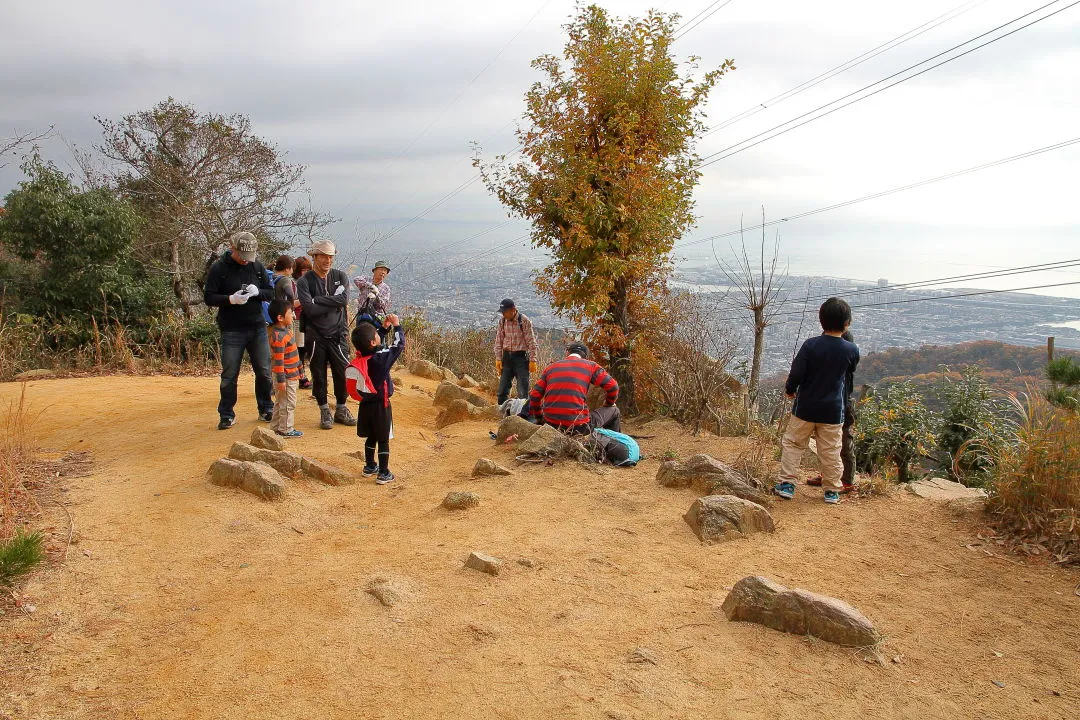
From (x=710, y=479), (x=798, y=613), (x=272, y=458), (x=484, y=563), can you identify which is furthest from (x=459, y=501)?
(x=798, y=613)

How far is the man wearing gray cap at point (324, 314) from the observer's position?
23.3ft

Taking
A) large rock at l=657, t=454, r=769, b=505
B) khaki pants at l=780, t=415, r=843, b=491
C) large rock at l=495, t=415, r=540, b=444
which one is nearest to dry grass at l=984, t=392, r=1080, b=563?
khaki pants at l=780, t=415, r=843, b=491

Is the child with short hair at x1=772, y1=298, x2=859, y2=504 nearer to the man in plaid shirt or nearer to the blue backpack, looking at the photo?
the blue backpack

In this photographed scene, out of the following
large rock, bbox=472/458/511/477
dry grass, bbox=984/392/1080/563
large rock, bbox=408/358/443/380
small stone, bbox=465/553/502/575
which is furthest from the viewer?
large rock, bbox=408/358/443/380

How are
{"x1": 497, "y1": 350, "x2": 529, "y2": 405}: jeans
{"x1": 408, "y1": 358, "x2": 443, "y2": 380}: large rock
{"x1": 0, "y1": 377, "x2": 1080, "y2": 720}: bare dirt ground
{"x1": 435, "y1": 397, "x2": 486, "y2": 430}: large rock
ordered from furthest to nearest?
{"x1": 408, "y1": 358, "x2": 443, "y2": 380}: large rock, {"x1": 497, "y1": 350, "x2": 529, "y2": 405}: jeans, {"x1": 435, "y1": 397, "x2": 486, "y2": 430}: large rock, {"x1": 0, "y1": 377, "x2": 1080, "y2": 720}: bare dirt ground

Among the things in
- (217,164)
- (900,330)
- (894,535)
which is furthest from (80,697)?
(900,330)

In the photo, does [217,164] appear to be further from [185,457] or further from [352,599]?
[352,599]

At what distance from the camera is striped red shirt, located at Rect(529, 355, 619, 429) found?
7098 mm

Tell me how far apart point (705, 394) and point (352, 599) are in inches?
259

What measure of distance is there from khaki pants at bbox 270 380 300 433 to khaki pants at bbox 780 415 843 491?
16.0 ft

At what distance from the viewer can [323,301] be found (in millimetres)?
7086

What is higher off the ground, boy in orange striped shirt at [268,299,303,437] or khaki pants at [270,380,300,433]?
boy in orange striped shirt at [268,299,303,437]

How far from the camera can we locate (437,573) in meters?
4.01

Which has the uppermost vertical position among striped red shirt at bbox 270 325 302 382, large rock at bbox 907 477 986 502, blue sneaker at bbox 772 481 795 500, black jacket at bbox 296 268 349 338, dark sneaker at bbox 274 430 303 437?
black jacket at bbox 296 268 349 338
